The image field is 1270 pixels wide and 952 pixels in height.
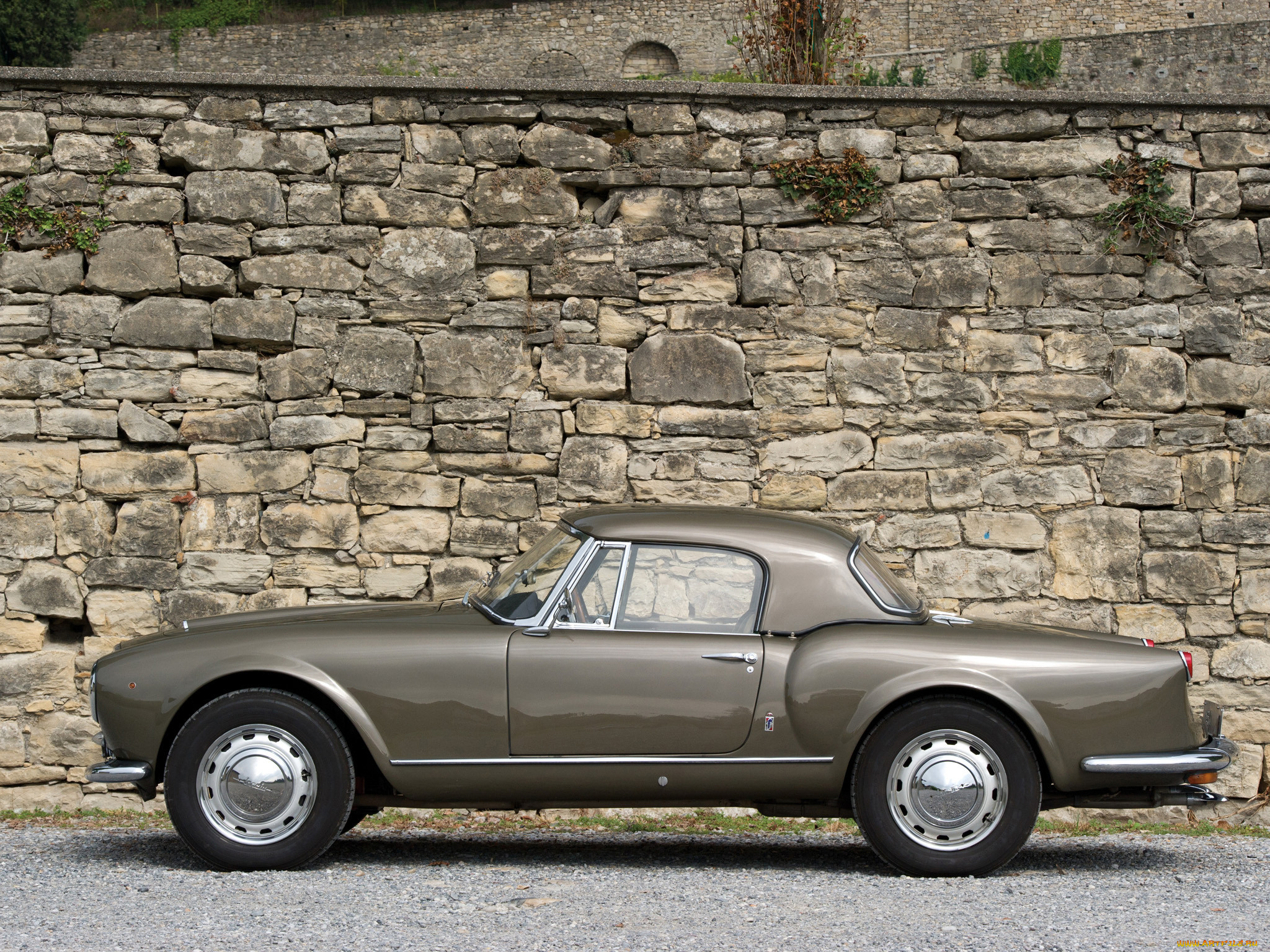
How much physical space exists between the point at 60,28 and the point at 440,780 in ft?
121

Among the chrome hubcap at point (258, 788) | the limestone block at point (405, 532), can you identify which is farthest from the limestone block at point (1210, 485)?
the chrome hubcap at point (258, 788)

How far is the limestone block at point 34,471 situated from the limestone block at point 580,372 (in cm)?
254

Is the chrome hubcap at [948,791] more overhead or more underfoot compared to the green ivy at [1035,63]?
more underfoot

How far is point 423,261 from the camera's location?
6.02 m

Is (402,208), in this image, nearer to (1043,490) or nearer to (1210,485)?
(1043,490)

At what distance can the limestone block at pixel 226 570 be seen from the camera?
5863mm

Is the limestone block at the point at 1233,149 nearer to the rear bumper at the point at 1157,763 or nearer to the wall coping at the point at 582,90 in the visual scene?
the wall coping at the point at 582,90

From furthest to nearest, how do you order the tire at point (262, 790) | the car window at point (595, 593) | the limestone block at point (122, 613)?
the limestone block at point (122, 613), the car window at point (595, 593), the tire at point (262, 790)

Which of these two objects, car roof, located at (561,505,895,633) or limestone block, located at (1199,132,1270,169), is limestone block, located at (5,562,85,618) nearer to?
car roof, located at (561,505,895,633)

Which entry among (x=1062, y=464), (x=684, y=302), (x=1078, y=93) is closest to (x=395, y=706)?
(x=684, y=302)

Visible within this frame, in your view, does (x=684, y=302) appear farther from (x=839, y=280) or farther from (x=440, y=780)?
(x=440, y=780)

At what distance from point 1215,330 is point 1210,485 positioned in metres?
0.84

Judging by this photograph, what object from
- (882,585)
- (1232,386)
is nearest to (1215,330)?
(1232,386)

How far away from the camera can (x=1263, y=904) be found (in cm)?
373
